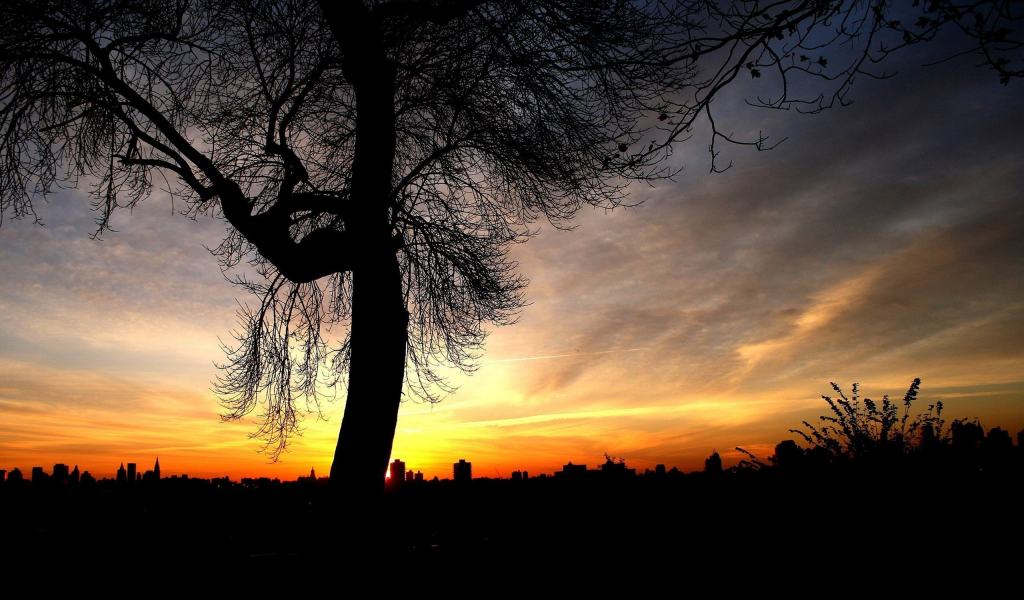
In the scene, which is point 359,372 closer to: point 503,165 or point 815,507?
point 503,165

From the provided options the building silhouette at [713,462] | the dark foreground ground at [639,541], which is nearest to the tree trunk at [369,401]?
the dark foreground ground at [639,541]

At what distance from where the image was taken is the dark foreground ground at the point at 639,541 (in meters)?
4.52

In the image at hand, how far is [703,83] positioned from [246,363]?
8.26 meters

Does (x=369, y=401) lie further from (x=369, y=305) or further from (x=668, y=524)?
(x=668, y=524)

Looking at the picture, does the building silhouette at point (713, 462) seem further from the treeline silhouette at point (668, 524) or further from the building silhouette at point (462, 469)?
the building silhouette at point (462, 469)

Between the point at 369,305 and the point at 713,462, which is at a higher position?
the point at 369,305

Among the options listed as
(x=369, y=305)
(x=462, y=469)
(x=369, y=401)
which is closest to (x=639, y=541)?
(x=369, y=401)

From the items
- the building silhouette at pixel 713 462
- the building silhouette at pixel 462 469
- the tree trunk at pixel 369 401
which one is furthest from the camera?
the building silhouette at pixel 462 469

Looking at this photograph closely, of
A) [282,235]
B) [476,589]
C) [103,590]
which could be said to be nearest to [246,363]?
[282,235]

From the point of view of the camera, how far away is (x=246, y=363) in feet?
31.7

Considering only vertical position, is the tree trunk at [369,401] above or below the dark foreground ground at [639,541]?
above

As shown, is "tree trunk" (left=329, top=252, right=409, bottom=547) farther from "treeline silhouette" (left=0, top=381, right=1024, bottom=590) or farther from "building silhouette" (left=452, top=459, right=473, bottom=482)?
"building silhouette" (left=452, top=459, right=473, bottom=482)

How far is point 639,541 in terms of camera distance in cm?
591

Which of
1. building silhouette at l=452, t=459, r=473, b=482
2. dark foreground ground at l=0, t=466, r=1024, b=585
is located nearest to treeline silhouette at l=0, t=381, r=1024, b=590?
dark foreground ground at l=0, t=466, r=1024, b=585
